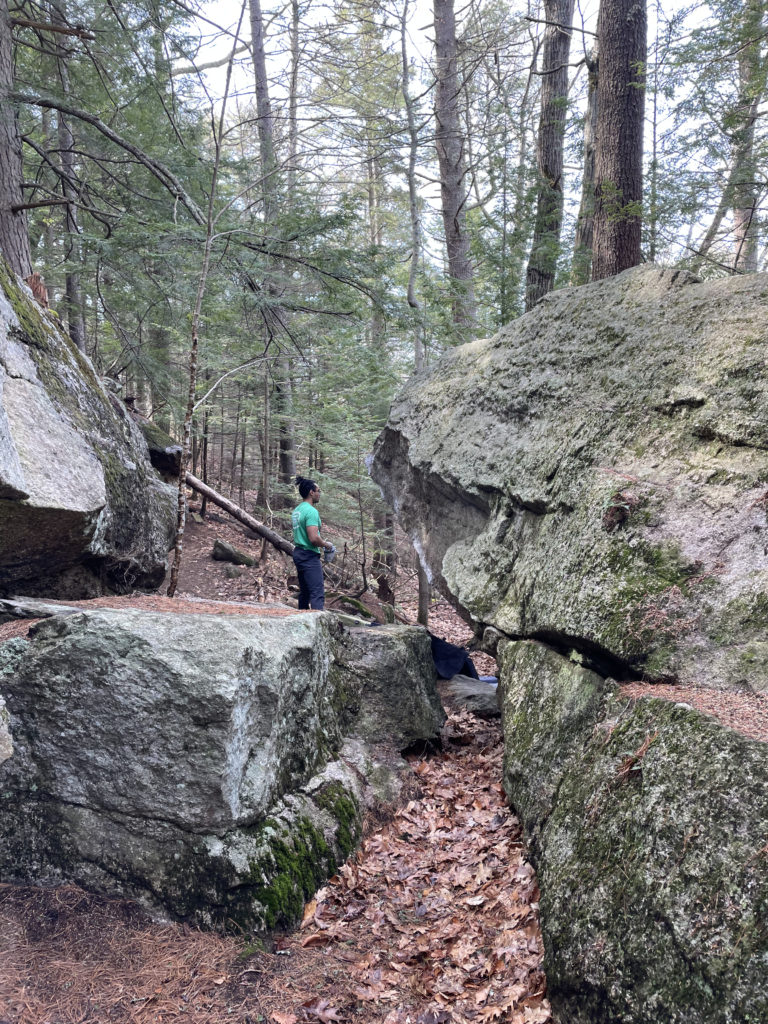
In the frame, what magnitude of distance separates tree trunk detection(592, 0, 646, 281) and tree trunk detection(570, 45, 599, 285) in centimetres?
90

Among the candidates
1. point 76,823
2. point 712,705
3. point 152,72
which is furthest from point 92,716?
point 152,72

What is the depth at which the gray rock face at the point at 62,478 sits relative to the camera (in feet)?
16.5

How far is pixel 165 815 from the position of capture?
358 cm

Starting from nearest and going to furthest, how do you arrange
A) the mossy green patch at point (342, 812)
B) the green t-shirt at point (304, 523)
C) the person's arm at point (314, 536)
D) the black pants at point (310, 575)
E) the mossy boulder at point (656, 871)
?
the mossy boulder at point (656, 871) < the mossy green patch at point (342, 812) < the person's arm at point (314, 536) < the green t-shirt at point (304, 523) < the black pants at point (310, 575)

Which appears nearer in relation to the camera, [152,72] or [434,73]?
[152,72]

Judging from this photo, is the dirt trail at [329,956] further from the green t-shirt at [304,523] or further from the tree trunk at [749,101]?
the tree trunk at [749,101]

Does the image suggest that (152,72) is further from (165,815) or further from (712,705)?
(712,705)

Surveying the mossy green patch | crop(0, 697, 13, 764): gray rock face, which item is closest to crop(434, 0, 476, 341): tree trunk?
the mossy green patch

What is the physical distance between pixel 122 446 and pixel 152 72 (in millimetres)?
5817

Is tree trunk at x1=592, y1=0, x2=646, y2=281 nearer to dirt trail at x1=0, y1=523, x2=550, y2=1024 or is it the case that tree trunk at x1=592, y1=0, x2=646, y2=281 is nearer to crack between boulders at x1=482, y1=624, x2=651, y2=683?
crack between boulders at x1=482, y1=624, x2=651, y2=683

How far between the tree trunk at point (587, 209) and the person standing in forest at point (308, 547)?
4.76m

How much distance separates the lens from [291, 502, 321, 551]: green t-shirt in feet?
24.7

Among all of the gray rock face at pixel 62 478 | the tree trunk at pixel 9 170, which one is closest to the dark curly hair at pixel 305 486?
the gray rock face at pixel 62 478

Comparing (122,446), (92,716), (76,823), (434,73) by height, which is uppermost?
(434,73)
